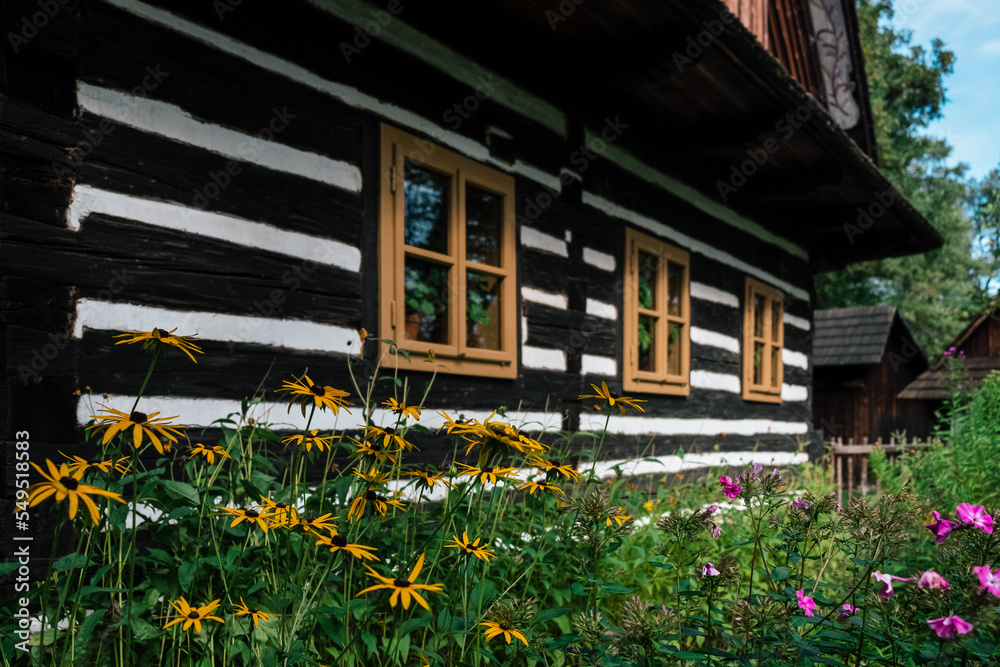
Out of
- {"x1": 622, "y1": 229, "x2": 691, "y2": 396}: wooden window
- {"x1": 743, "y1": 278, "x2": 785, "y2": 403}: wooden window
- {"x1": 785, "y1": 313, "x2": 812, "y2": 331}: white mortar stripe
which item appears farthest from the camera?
{"x1": 785, "y1": 313, "x2": 812, "y2": 331}: white mortar stripe

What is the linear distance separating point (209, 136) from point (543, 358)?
2462 mm

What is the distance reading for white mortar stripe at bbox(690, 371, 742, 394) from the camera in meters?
6.46

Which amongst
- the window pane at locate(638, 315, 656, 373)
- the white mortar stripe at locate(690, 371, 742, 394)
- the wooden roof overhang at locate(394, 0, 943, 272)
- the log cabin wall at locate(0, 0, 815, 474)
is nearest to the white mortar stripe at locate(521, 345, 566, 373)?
the log cabin wall at locate(0, 0, 815, 474)

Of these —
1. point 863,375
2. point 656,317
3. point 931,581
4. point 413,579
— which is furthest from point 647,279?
point 863,375

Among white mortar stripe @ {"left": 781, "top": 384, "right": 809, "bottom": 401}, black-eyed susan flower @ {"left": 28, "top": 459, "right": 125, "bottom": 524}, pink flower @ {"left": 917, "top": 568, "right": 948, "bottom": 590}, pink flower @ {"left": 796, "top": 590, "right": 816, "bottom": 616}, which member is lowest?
pink flower @ {"left": 796, "top": 590, "right": 816, "bottom": 616}

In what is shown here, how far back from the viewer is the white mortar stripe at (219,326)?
251 cm

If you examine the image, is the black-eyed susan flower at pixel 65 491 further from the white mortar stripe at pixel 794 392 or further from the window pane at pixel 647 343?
the white mortar stripe at pixel 794 392

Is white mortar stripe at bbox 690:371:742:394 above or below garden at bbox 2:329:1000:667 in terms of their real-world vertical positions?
above

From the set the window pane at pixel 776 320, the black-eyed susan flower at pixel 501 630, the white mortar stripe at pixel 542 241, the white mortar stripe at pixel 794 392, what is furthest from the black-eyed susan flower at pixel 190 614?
the white mortar stripe at pixel 794 392

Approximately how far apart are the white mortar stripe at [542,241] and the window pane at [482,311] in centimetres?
38

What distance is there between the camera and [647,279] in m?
5.97

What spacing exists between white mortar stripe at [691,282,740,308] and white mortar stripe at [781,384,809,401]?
1.77 metres

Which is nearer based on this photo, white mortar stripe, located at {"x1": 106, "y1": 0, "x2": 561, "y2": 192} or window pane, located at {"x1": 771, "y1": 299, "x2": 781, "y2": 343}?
white mortar stripe, located at {"x1": 106, "y1": 0, "x2": 561, "y2": 192}

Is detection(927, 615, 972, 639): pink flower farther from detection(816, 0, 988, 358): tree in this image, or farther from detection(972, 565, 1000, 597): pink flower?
detection(816, 0, 988, 358): tree
